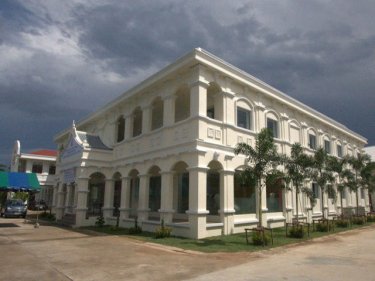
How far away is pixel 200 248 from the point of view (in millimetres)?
12758

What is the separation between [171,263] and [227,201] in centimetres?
718

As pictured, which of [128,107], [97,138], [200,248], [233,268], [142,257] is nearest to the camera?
[233,268]

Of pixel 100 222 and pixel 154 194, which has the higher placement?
pixel 154 194

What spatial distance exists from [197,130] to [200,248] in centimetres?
581

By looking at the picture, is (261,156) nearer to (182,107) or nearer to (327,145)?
(182,107)

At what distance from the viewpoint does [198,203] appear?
1537 centimetres

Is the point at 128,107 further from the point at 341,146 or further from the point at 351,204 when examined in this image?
the point at 351,204

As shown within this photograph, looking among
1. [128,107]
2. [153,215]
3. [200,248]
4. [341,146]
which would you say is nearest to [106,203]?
[153,215]

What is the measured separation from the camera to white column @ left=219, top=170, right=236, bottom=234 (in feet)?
54.6

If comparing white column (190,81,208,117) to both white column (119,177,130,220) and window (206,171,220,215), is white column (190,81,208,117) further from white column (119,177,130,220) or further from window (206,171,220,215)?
white column (119,177,130,220)

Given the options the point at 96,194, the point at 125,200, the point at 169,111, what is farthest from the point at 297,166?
the point at 96,194

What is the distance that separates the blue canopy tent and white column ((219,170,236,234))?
13.3m

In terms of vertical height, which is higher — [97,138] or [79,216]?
[97,138]

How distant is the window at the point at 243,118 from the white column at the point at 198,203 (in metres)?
4.87
